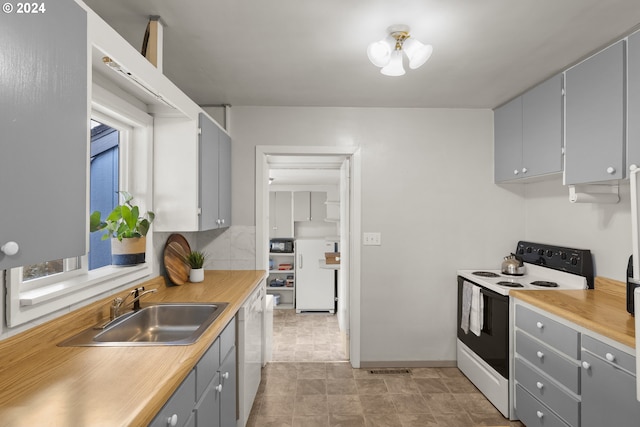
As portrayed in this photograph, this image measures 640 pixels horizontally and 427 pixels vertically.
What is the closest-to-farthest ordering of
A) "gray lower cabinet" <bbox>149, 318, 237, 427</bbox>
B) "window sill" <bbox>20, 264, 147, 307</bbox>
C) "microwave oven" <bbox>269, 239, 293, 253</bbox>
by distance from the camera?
"gray lower cabinet" <bbox>149, 318, 237, 427</bbox> → "window sill" <bbox>20, 264, 147, 307</bbox> → "microwave oven" <bbox>269, 239, 293, 253</bbox>

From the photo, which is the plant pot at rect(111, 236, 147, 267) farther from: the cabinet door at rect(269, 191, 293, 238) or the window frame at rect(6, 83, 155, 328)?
the cabinet door at rect(269, 191, 293, 238)

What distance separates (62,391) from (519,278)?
2965 mm

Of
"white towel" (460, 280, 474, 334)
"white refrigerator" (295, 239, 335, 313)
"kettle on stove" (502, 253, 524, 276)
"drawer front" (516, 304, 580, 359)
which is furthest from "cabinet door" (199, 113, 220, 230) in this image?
"white refrigerator" (295, 239, 335, 313)

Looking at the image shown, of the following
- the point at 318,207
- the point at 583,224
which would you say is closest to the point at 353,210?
the point at 583,224

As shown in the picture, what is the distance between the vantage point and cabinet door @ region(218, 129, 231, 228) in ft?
9.30

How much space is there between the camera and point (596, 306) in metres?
2.03

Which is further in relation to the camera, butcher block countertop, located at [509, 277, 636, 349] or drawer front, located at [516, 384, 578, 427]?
drawer front, located at [516, 384, 578, 427]

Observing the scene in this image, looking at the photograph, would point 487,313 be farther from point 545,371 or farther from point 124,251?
point 124,251

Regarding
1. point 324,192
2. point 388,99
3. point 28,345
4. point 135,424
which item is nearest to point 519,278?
point 388,99

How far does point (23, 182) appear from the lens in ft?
2.94

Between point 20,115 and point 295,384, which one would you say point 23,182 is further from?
point 295,384

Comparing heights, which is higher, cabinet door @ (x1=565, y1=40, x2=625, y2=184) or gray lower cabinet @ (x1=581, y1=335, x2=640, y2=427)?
cabinet door @ (x1=565, y1=40, x2=625, y2=184)

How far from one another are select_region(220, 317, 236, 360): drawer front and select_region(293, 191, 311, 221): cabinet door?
4215 mm

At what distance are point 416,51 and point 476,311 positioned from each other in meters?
Result: 1.96
